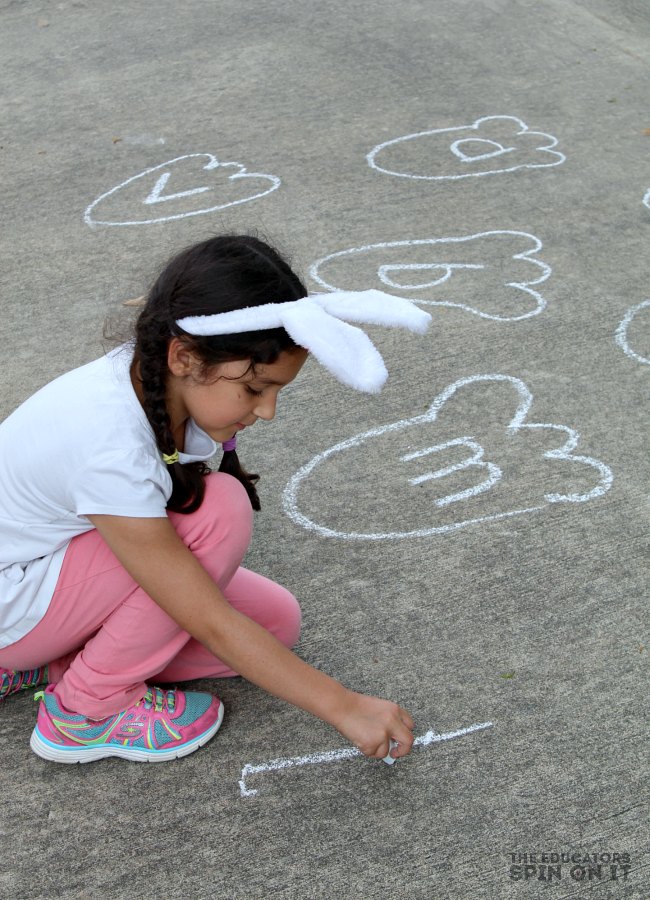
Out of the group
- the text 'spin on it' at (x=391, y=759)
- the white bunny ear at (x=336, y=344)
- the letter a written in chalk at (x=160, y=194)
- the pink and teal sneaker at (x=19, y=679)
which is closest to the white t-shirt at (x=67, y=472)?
the pink and teal sneaker at (x=19, y=679)

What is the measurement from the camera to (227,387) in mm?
1689

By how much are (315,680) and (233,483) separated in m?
0.41

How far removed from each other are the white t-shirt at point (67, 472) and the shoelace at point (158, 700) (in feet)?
0.84

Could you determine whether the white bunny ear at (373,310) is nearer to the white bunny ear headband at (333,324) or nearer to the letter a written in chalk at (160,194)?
the white bunny ear headband at (333,324)

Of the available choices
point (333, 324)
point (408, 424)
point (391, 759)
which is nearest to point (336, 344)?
point (333, 324)

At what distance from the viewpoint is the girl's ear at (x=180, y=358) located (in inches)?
65.7

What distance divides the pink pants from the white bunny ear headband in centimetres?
35

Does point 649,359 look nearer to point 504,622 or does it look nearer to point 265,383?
point 504,622

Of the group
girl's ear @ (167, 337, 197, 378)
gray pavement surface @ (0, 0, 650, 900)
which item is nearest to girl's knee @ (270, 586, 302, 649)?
gray pavement surface @ (0, 0, 650, 900)

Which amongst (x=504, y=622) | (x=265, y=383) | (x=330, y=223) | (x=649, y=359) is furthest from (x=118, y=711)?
(x=330, y=223)

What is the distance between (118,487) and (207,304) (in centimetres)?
34

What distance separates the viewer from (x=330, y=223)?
11.9 ft

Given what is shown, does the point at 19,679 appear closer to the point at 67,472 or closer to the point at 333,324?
the point at 67,472

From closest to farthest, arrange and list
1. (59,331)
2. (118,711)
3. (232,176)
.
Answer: (118,711), (59,331), (232,176)
